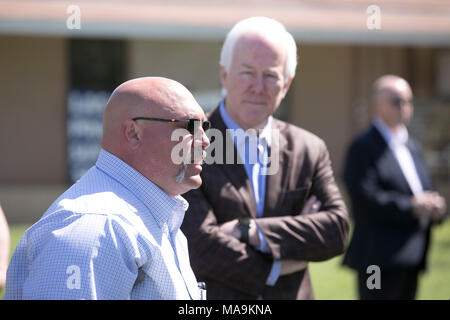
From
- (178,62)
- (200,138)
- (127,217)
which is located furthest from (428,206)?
(178,62)

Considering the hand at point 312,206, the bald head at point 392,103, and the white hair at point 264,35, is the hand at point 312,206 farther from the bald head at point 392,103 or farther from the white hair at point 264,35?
the bald head at point 392,103

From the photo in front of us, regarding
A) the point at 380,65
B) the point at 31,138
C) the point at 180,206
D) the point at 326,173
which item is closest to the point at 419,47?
the point at 380,65

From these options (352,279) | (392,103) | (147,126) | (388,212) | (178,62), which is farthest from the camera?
(178,62)

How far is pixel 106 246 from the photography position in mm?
1852

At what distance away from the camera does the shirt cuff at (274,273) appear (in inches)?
118

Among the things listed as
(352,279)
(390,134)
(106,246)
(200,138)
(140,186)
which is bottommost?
(352,279)

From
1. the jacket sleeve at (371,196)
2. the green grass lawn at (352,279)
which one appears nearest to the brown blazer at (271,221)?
the jacket sleeve at (371,196)

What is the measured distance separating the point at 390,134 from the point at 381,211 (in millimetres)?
680

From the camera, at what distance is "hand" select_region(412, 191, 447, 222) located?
16.5ft

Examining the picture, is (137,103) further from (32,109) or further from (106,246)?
(32,109)

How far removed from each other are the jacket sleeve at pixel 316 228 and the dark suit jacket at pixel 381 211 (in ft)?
5.86
